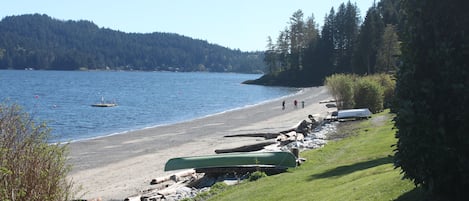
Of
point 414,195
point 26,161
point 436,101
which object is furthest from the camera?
point 26,161

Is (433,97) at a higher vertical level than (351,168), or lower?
higher

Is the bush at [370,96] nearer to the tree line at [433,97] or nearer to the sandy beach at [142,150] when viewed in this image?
the sandy beach at [142,150]

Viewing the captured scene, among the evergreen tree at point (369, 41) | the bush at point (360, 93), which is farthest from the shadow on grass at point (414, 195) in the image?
the evergreen tree at point (369, 41)

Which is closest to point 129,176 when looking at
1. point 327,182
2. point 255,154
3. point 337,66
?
point 255,154

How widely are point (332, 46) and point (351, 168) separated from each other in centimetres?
10577

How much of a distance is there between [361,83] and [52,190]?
31.2m

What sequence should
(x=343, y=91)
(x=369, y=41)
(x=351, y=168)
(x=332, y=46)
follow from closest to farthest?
(x=351, y=168) < (x=343, y=91) < (x=369, y=41) < (x=332, y=46)

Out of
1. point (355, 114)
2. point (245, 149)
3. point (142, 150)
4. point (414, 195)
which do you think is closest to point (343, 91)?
point (355, 114)

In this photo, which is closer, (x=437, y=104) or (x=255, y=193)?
(x=437, y=104)

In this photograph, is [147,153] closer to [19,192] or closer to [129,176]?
[129,176]

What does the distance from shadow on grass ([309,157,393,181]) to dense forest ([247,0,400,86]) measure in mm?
57713

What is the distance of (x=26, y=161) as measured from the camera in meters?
8.81

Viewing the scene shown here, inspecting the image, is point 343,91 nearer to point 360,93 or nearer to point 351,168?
point 360,93

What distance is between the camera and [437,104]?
23.8 ft
